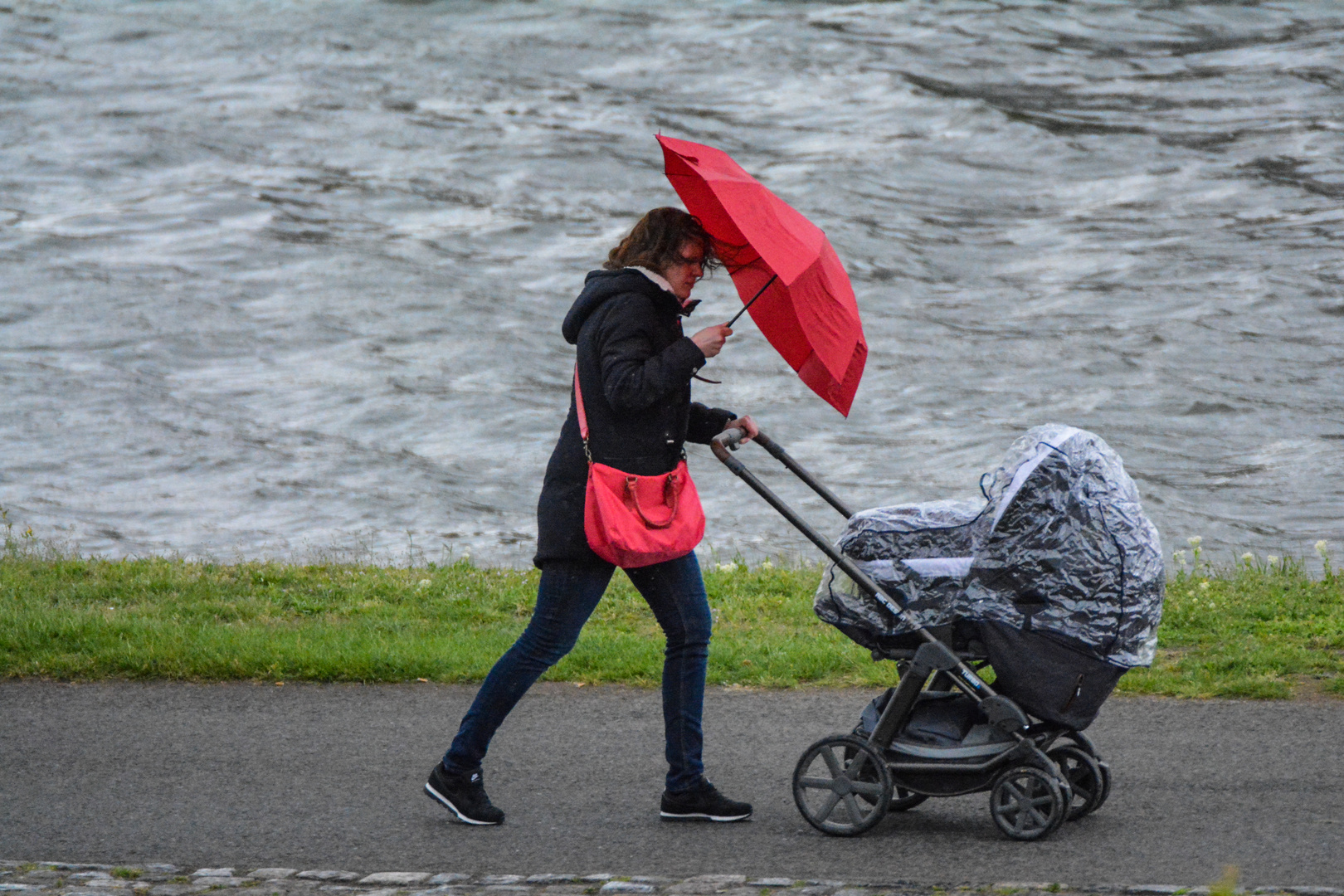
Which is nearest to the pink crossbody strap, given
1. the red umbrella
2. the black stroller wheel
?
the red umbrella

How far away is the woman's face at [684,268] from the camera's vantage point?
4520mm

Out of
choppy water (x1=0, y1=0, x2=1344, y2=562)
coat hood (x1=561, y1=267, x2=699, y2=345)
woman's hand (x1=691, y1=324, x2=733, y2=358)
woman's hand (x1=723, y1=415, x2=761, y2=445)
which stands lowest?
choppy water (x1=0, y1=0, x2=1344, y2=562)

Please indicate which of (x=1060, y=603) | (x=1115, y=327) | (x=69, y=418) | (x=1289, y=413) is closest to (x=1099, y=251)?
(x=1115, y=327)

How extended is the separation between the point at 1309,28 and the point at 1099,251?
11198 millimetres

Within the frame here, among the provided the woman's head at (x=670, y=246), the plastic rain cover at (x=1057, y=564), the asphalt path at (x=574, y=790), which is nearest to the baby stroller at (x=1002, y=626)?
the plastic rain cover at (x=1057, y=564)

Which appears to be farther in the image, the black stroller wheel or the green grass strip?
the green grass strip

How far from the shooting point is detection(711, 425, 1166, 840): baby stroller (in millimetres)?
4348

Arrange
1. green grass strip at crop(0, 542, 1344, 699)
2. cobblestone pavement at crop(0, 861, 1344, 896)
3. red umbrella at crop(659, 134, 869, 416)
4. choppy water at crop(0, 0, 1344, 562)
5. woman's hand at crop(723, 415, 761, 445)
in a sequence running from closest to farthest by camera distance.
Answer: cobblestone pavement at crop(0, 861, 1344, 896) → red umbrella at crop(659, 134, 869, 416) → woman's hand at crop(723, 415, 761, 445) → green grass strip at crop(0, 542, 1344, 699) → choppy water at crop(0, 0, 1344, 562)

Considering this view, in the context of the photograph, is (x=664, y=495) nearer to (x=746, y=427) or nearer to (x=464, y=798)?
(x=746, y=427)

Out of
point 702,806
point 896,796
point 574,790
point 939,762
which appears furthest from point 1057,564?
point 574,790

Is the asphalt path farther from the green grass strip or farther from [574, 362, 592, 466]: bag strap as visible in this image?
[574, 362, 592, 466]: bag strap

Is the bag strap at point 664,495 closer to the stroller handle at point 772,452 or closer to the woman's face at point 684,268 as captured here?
the stroller handle at point 772,452

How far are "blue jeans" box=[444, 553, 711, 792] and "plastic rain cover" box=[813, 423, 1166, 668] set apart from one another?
0.53 meters

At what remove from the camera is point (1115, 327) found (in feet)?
58.0
